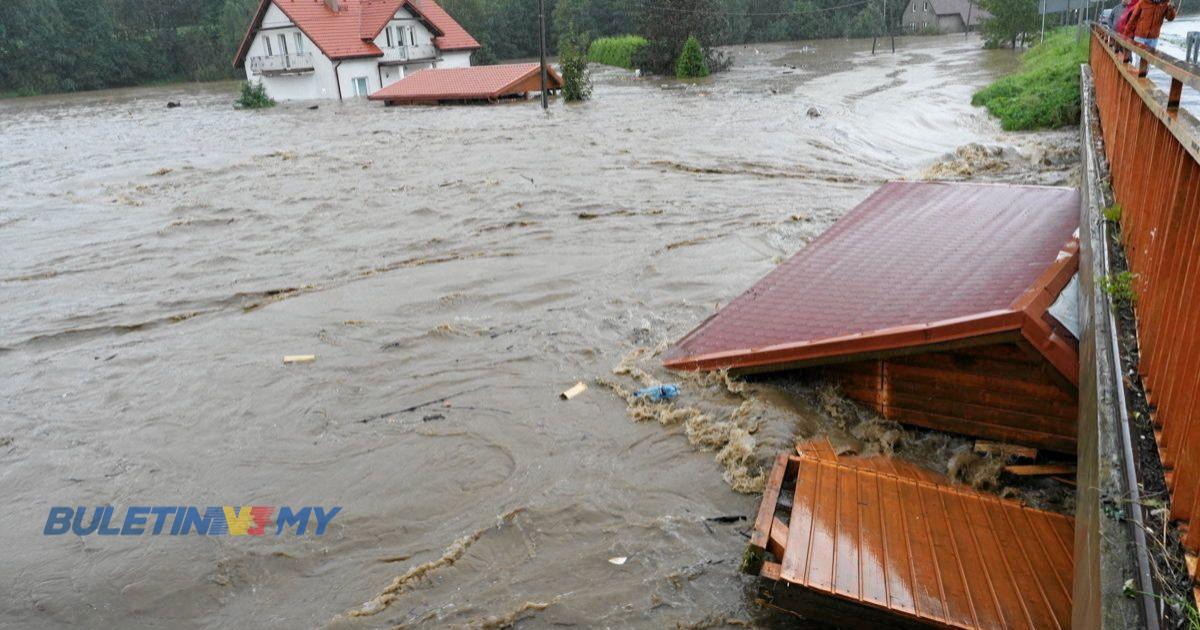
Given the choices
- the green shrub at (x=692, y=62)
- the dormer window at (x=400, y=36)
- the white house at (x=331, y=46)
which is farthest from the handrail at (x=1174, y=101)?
the dormer window at (x=400, y=36)

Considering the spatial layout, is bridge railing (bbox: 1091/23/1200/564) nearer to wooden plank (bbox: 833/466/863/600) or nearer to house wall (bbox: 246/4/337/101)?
wooden plank (bbox: 833/466/863/600)

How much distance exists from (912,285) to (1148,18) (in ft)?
18.9

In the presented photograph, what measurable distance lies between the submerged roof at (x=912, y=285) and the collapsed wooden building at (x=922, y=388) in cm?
2

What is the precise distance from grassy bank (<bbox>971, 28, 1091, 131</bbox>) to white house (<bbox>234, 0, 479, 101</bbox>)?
31172 mm

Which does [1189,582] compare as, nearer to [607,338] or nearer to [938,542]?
[938,542]

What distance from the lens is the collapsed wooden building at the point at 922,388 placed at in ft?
11.1

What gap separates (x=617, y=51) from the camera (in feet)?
173

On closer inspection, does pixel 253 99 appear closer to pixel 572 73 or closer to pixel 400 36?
pixel 400 36

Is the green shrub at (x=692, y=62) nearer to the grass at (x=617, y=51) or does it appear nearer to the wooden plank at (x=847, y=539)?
the grass at (x=617, y=51)

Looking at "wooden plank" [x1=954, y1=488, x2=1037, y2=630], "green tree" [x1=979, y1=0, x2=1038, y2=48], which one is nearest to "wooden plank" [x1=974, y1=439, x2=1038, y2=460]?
"wooden plank" [x1=954, y1=488, x2=1037, y2=630]

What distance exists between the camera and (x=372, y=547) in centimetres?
432

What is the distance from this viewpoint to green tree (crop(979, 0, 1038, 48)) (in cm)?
4175

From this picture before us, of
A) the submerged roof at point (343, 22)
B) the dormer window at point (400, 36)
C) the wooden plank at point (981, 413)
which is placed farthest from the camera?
the dormer window at point (400, 36)

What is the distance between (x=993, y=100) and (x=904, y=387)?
18.6 m
